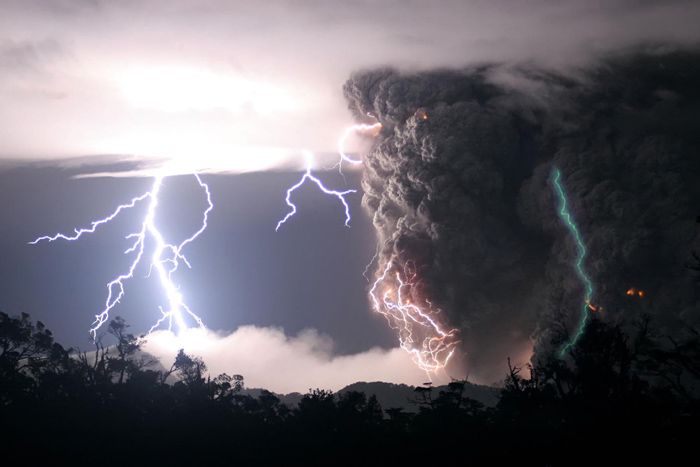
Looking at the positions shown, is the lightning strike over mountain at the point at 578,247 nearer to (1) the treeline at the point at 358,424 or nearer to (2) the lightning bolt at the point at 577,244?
(2) the lightning bolt at the point at 577,244

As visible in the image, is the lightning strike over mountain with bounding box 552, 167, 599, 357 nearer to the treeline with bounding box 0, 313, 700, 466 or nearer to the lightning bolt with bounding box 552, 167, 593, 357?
the lightning bolt with bounding box 552, 167, 593, 357

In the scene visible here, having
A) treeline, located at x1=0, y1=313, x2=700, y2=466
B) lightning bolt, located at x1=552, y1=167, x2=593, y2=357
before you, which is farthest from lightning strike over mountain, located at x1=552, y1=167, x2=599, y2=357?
treeline, located at x1=0, y1=313, x2=700, y2=466

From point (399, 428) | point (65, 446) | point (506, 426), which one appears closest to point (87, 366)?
point (65, 446)

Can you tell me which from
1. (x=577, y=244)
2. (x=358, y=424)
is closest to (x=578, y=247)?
(x=577, y=244)

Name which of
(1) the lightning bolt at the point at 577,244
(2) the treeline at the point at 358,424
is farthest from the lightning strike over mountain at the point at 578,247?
(2) the treeline at the point at 358,424

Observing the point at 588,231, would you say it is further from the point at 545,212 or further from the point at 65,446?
the point at 65,446

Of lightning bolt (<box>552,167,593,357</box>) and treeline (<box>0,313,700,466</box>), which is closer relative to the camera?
treeline (<box>0,313,700,466</box>)

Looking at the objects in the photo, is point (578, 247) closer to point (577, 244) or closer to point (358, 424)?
point (577, 244)

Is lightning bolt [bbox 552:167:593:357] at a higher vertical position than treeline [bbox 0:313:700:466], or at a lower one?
higher
